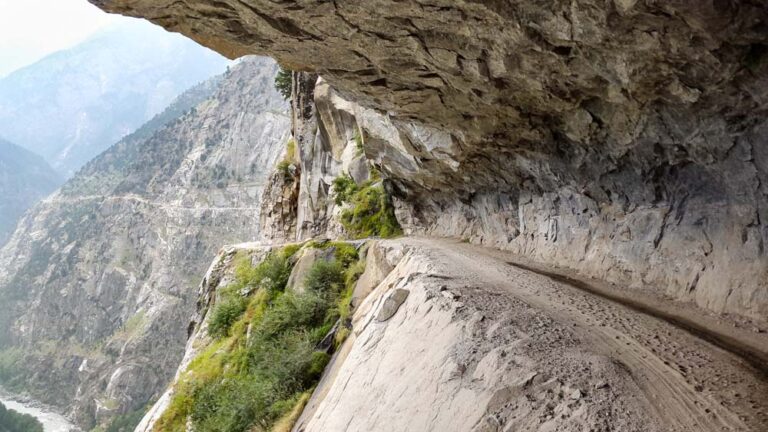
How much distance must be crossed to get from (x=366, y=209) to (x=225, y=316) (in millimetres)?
11453

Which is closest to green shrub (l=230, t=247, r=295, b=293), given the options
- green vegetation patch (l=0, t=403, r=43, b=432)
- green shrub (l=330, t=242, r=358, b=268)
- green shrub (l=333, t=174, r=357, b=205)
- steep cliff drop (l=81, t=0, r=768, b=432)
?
green shrub (l=330, t=242, r=358, b=268)

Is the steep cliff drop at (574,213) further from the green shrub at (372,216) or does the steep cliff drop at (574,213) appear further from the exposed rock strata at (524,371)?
the green shrub at (372,216)

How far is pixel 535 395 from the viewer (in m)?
5.72

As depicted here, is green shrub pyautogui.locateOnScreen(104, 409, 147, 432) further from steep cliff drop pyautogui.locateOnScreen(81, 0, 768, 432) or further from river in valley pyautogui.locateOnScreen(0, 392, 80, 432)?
steep cliff drop pyautogui.locateOnScreen(81, 0, 768, 432)

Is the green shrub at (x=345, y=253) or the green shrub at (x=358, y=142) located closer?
the green shrub at (x=345, y=253)

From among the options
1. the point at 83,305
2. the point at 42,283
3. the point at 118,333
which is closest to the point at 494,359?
the point at 118,333

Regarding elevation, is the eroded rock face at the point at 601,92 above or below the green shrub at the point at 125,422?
above

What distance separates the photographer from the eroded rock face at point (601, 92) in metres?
7.70

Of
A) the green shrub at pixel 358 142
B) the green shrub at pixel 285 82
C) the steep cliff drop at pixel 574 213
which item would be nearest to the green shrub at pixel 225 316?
the steep cliff drop at pixel 574 213

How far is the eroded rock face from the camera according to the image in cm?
770

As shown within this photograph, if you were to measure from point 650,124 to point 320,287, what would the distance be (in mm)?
12666

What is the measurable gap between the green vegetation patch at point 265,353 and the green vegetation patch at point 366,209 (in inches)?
236

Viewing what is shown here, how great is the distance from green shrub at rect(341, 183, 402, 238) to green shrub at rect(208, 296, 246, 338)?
8932mm

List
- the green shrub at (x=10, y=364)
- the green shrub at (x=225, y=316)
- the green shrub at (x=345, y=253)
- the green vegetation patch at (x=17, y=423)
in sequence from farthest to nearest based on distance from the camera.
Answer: the green shrub at (x=10, y=364), the green vegetation patch at (x=17, y=423), the green shrub at (x=225, y=316), the green shrub at (x=345, y=253)
